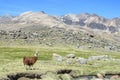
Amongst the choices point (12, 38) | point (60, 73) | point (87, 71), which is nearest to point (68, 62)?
point (87, 71)

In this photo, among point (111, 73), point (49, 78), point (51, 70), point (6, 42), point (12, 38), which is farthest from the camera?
point (12, 38)

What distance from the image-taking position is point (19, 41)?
18912cm

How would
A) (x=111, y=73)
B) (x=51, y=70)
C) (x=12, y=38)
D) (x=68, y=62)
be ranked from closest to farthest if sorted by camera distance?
(x=51, y=70) < (x=111, y=73) < (x=68, y=62) < (x=12, y=38)

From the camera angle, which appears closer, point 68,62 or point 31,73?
point 31,73

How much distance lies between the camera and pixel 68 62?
267ft

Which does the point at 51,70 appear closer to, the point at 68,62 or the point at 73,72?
the point at 73,72

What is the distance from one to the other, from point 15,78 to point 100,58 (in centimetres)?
4933

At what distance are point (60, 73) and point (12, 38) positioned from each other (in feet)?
445

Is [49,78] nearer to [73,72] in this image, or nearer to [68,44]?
[73,72]

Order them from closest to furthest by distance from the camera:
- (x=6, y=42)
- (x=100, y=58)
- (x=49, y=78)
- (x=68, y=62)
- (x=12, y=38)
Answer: (x=49, y=78)
(x=68, y=62)
(x=100, y=58)
(x=6, y=42)
(x=12, y=38)

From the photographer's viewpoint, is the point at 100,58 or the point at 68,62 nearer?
the point at 68,62

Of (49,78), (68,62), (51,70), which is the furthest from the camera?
(68,62)

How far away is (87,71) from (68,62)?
1178cm

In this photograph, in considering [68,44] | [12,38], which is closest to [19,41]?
[12,38]
